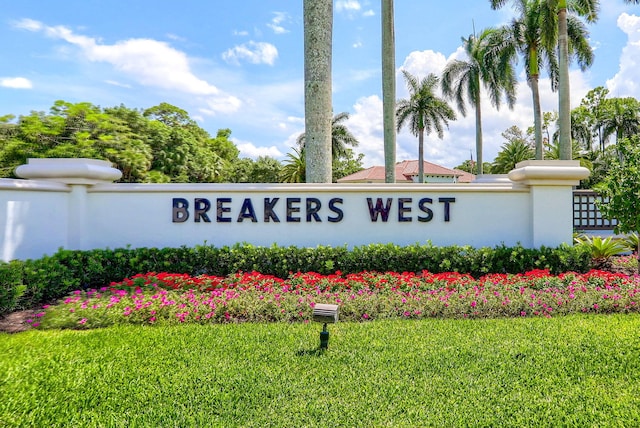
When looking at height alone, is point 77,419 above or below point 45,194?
below

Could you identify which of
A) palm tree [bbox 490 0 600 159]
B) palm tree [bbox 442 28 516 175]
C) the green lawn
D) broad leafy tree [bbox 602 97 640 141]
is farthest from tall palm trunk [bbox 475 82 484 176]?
the green lawn

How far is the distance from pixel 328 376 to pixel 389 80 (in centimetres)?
987

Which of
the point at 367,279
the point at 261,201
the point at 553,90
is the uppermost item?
the point at 553,90

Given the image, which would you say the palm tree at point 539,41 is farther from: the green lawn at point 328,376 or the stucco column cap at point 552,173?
the green lawn at point 328,376

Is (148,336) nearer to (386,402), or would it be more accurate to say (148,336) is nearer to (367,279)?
(386,402)

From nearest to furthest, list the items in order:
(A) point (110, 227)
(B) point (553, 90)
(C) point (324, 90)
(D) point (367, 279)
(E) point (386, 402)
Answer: (E) point (386, 402) → (D) point (367, 279) → (A) point (110, 227) → (C) point (324, 90) → (B) point (553, 90)

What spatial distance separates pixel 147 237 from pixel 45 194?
1.97 metres

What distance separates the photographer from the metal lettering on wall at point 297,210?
8453 mm

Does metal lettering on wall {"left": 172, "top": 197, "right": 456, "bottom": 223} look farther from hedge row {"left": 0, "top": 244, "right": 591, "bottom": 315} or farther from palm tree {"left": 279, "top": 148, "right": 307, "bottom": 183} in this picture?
palm tree {"left": 279, "top": 148, "right": 307, "bottom": 183}

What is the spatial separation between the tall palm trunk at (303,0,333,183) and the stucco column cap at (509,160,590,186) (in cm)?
416

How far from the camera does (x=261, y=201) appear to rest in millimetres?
8484

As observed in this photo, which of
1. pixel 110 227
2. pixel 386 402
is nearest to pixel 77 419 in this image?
pixel 386 402

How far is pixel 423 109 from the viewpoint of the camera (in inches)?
1350

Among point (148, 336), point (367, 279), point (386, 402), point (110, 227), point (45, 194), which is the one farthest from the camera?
point (110, 227)
